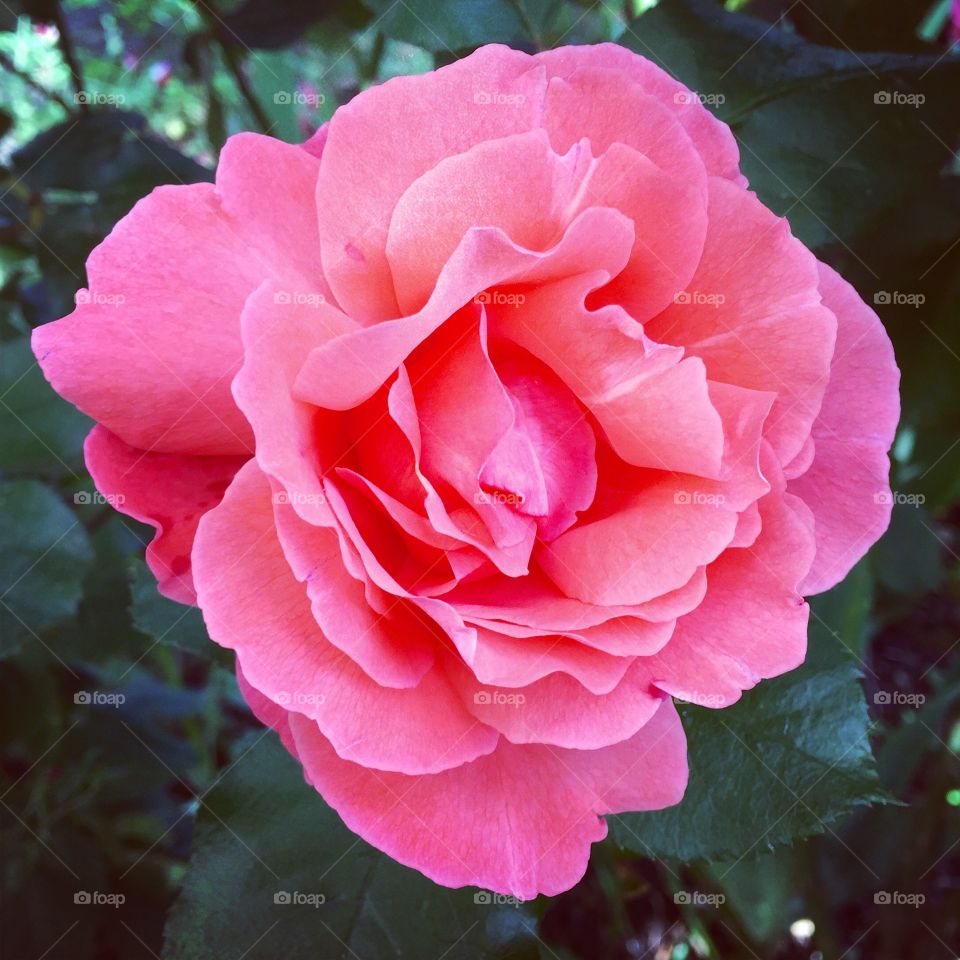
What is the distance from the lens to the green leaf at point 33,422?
953 mm

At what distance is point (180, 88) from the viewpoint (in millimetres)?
2012

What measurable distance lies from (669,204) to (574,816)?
0.39 metres

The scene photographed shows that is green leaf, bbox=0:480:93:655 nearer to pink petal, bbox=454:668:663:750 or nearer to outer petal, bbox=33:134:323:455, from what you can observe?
outer petal, bbox=33:134:323:455

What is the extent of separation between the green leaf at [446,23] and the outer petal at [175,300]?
0.29 meters

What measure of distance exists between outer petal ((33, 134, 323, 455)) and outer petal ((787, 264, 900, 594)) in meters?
0.36

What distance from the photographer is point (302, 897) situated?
2.44ft

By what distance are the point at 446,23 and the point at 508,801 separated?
63cm

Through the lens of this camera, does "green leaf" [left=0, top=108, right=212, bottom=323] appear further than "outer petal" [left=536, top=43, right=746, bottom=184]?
Yes

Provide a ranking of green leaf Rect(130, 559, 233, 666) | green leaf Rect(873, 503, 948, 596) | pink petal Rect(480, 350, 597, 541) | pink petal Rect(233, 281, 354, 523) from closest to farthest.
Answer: pink petal Rect(233, 281, 354, 523) < pink petal Rect(480, 350, 597, 541) < green leaf Rect(130, 559, 233, 666) < green leaf Rect(873, 503, 948, 596)

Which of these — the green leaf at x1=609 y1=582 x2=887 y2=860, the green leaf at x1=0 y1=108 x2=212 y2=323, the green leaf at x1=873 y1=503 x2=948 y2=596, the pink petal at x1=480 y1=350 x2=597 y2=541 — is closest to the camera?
the pink petal at x1=480 y1=350 x2=597 y2=541

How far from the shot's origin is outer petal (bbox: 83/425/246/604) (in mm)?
520

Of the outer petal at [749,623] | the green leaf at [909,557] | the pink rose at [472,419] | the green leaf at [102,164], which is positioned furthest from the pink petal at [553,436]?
the green leaf at [909,557]

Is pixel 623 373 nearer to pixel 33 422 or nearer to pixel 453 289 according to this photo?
pixel 453 289

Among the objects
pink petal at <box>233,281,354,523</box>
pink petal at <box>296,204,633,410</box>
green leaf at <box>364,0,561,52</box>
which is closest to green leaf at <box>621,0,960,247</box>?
green leaf at <box>364,0,561,52</box>
